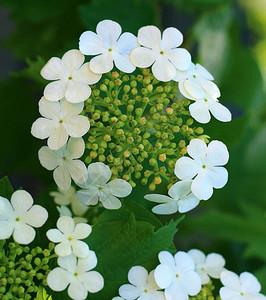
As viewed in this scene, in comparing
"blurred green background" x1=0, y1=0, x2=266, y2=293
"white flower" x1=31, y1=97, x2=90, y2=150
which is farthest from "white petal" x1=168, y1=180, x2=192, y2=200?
"blurred green background" x1=0, y1=0, x2=266, y2=293

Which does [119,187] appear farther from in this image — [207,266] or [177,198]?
[207,266]

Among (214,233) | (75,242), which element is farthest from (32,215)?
(214,233)

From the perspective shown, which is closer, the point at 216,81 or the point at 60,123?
the point at 60,123

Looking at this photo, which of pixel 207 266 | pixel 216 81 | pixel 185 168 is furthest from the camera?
pixel 216 81

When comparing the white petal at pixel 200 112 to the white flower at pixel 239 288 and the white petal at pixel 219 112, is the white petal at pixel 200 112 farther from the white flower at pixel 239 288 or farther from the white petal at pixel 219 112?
the white flower at pixel 239 288

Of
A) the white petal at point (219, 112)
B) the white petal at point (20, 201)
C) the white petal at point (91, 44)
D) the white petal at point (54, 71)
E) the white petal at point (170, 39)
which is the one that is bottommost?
the white petal at point (20, 201)

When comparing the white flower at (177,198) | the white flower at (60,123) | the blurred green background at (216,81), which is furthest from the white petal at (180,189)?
the blurred green background at (216,81)

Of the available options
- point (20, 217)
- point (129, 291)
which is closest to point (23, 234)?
point (20, 217)
